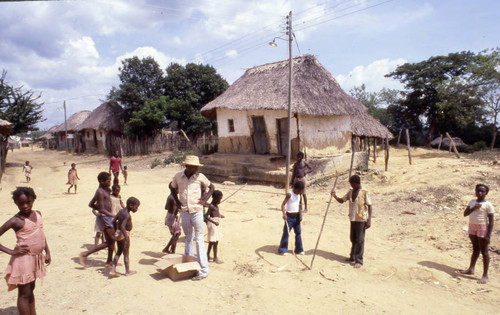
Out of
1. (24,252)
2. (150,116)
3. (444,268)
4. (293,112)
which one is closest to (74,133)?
(150,116)

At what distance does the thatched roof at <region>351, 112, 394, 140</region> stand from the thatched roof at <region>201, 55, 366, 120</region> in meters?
0.86

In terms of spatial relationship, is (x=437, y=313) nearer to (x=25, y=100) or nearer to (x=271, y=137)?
(x=271, y=137)

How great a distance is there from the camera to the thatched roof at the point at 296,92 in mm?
12429

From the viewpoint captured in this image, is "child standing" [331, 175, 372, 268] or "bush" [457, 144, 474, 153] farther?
"bush" [457, 144, 474, 153]

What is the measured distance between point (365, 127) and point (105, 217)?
516 inches

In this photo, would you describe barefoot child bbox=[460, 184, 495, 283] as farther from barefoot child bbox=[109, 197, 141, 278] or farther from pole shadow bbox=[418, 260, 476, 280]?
barefoot child bbox=[109, 197, 141, 278]

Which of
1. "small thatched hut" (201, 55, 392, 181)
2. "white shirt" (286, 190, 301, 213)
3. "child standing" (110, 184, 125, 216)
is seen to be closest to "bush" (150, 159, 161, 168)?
"small thatched hut" (201, 55, 392, 181)

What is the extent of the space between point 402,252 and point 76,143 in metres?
30.7

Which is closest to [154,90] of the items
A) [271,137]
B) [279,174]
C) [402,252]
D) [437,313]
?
[271,137]

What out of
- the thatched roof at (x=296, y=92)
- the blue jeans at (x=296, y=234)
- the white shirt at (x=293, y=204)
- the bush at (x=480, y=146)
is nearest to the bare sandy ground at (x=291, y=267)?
the blue jeans at (x=296, y=234)

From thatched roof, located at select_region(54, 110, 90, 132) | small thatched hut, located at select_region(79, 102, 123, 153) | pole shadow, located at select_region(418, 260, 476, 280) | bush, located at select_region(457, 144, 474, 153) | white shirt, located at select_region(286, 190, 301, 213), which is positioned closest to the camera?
pole shadow, located at select_region(418, 260, 476, 280)

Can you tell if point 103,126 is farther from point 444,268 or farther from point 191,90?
point 444,268

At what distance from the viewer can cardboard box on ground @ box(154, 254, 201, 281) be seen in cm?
412

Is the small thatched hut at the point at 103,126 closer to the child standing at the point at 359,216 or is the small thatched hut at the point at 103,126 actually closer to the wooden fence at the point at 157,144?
the wooden fence at the point at 157,144
